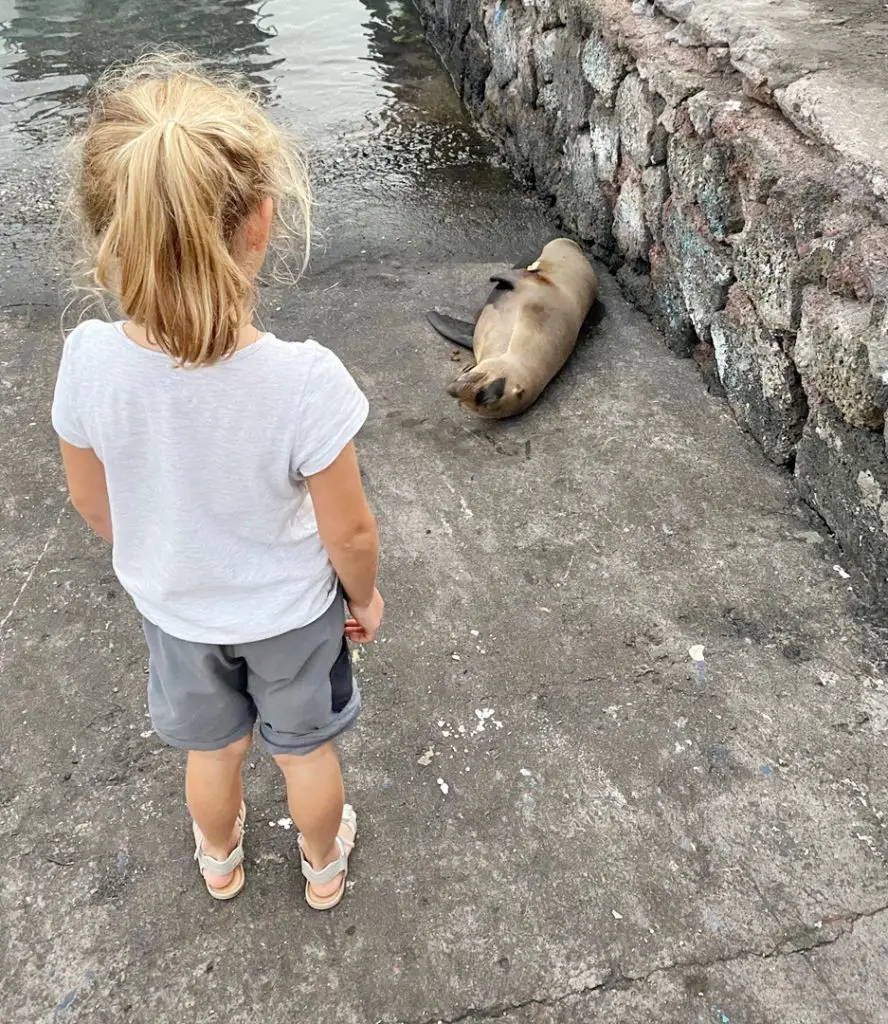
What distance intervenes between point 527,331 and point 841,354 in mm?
1560

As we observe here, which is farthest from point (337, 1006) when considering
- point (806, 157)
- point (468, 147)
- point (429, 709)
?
point (468, 147)

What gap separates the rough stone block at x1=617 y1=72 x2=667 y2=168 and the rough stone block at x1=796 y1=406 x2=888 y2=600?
1621mm

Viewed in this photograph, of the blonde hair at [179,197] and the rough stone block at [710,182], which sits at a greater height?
the blonde hair at [179,197]

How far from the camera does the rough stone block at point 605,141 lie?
176 inches

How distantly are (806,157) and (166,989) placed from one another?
122 inches

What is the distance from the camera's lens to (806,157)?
304 cm

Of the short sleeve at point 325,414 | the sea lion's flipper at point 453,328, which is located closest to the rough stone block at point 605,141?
the sea lion's flipper at point 453,328

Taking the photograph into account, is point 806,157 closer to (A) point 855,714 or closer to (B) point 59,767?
(A) point 855,714

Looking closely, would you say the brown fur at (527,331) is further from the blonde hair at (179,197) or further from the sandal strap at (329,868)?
the blonde hair at (179,197)

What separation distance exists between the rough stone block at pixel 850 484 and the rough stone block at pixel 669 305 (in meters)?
0.96

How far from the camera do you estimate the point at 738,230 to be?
3395 millimetres

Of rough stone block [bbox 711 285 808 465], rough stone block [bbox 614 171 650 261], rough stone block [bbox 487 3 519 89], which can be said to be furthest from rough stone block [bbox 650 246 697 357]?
rough stone block [bbox 487 3 519 89]

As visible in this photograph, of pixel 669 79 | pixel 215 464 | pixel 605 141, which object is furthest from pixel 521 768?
pixel 605 141

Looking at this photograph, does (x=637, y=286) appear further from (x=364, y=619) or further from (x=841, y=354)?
(x=364, y=619)
